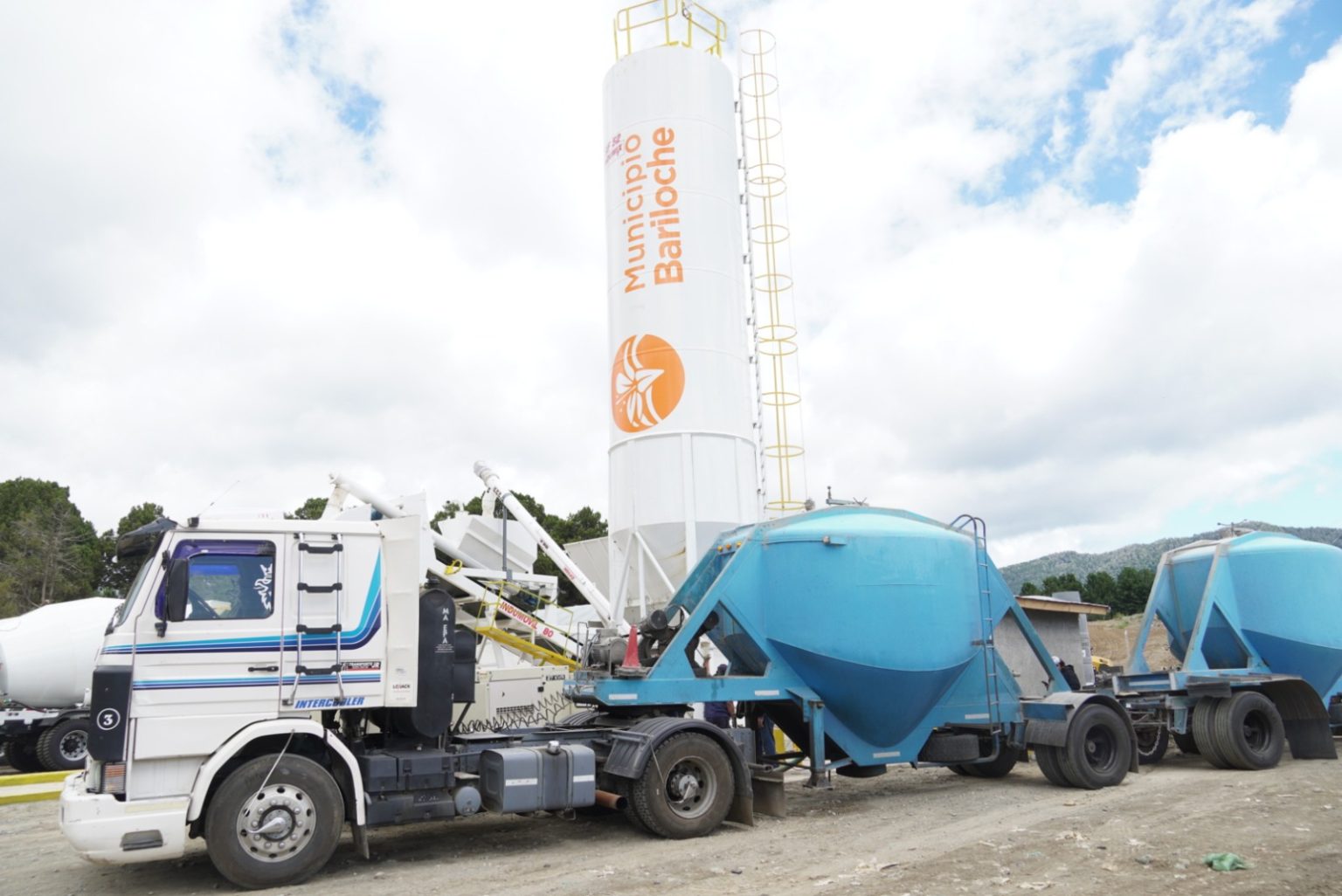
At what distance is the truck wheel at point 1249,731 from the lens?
13391 mm

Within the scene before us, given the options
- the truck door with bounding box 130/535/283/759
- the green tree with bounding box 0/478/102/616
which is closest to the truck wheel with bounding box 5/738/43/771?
the truck door with bounding box 130/535/283/759

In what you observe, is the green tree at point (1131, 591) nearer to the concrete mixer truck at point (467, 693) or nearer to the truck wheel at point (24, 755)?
the concrete mixer truck at point (467, 693)

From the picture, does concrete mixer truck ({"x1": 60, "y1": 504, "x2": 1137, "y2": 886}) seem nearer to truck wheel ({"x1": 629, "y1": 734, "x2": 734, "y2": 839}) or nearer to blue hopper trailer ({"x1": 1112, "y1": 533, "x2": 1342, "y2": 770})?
truck wheel ({"x1": 629, "y1": 734, "x2": 734, "y2": 839})

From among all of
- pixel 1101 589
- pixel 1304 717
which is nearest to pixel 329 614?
pixel 1304 717

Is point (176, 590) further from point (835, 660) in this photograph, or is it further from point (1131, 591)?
point (1131, 591)

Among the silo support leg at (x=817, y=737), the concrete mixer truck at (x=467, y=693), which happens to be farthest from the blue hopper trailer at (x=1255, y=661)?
the silo support leg at (x=817, y=737)

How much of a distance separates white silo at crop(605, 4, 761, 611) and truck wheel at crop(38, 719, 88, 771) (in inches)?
381

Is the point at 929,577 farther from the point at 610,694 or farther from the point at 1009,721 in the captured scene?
the point at 610,694

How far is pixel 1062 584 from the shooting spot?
244ft

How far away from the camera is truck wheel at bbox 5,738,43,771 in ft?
57.3

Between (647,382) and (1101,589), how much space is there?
68754 millimetres

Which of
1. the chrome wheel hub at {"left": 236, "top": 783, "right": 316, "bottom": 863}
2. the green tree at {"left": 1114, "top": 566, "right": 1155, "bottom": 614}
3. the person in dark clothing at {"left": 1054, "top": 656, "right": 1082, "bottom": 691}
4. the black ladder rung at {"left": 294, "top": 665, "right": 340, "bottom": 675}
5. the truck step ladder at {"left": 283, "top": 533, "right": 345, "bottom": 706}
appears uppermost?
the green tree at {"left": 1114, "top": 566, "right": 1155, "bottom": 614}

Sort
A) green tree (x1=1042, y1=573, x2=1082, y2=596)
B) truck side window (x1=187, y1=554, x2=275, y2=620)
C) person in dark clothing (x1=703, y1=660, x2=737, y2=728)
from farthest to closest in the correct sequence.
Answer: green tree (x1=1042, y1=573, x2=1082, y2=596)
person in dark clothing (x1=703, y1=660, x2=737, y2=728)
truck side window (x1=187, y1=554, x2=275, y2=620)

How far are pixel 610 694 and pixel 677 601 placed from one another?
1.92m
